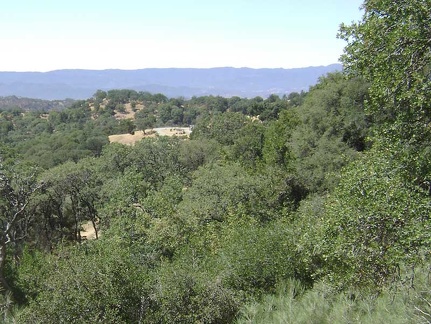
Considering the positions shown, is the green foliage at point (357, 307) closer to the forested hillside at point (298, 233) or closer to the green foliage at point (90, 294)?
the forested hillside at point (298, 233)

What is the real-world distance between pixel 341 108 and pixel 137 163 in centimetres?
1633

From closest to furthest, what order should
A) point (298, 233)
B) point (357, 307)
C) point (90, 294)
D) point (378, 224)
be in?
point (357, 307), point (378, 224), point (90, 294), point (298, 233)

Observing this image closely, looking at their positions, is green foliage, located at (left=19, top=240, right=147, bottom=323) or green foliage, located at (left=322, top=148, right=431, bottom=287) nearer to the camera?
green foliage, located at (left=322, top=148, right=431, bottom=287)

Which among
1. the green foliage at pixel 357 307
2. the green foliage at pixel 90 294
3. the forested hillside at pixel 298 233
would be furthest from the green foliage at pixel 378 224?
the green foliage at pixel 90 294

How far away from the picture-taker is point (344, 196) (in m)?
8.59

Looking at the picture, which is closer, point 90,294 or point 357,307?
point 357,307

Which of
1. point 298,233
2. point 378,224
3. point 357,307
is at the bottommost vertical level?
point 298,233

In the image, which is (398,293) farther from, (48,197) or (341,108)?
(48,197)

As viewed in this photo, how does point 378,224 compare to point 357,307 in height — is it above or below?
above

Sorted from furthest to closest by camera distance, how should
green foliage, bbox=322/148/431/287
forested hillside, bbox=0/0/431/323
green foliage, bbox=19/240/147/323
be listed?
1. green foliage, bbox=19/240/147/323
2. forested hillside, bbox=0/0/431/323
3. green foliage, bbox=322/148/431/287

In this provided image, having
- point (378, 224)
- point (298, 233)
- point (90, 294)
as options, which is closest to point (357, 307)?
point (378, 224)

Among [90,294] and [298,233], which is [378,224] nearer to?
[298,233]

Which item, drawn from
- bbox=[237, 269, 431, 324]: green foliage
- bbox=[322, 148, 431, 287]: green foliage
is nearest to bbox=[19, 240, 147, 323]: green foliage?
bbox=[237, 269, 431, 324]: green foliage

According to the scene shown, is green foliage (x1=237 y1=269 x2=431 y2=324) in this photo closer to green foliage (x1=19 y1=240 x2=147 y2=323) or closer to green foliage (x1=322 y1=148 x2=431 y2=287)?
green foliage (x1=322 y1=148 x2=431 y2=287)
